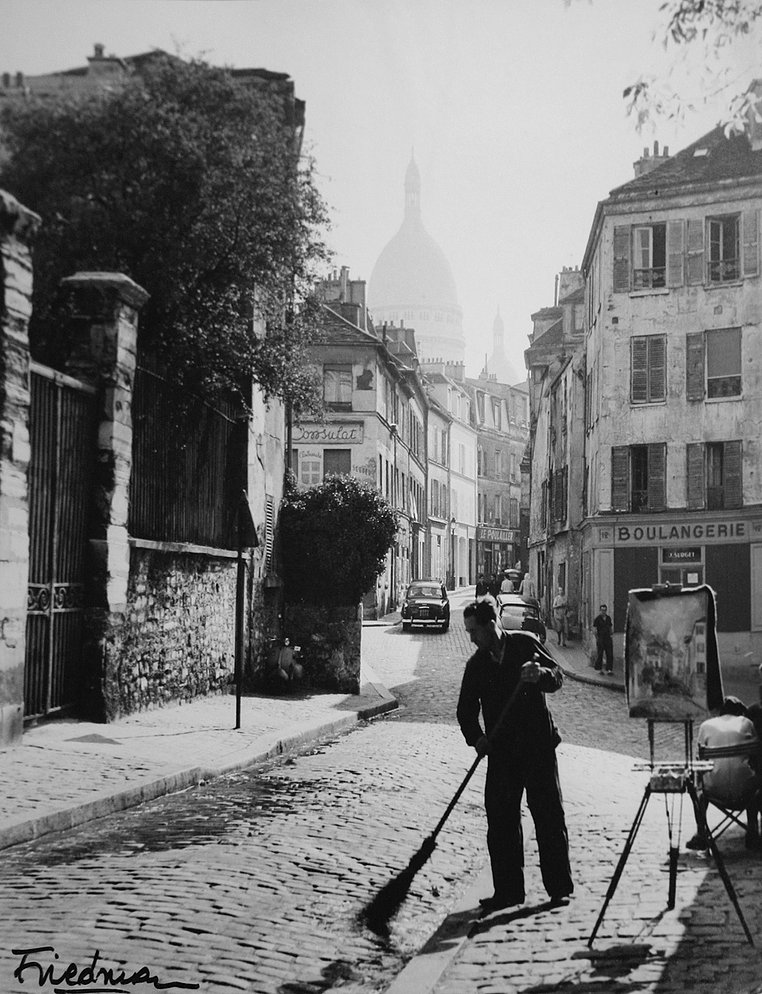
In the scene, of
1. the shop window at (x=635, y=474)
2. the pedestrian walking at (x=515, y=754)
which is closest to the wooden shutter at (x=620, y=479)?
the shop window at (x=635, y=474)

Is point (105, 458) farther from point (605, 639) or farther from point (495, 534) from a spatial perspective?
point (495, 534)

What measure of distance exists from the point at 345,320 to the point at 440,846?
34.6m

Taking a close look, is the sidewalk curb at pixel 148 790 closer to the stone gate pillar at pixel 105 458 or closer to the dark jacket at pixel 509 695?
the stone gate pillar at pixel 105 458

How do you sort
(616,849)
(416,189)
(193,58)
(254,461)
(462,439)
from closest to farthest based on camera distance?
(416,189) < (616,849) < (193,58) < (254,461) < (462,439)

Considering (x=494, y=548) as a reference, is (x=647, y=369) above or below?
above

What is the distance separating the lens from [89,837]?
24.8ft

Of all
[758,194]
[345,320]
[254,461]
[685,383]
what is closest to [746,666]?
[685,383]

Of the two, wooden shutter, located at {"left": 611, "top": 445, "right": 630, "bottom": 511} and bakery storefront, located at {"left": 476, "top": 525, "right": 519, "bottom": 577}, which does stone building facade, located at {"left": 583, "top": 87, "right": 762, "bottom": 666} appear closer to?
wooden shutter, located at {"left": 611, "top": 445, "right": 630, "bottom": 511}

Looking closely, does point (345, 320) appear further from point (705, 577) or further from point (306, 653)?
point (306, 653)

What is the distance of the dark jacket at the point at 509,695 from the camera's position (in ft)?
20.6

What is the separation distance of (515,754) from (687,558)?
23.8m

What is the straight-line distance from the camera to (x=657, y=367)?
30000 mm

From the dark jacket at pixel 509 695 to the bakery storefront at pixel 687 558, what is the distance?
2208 cm
